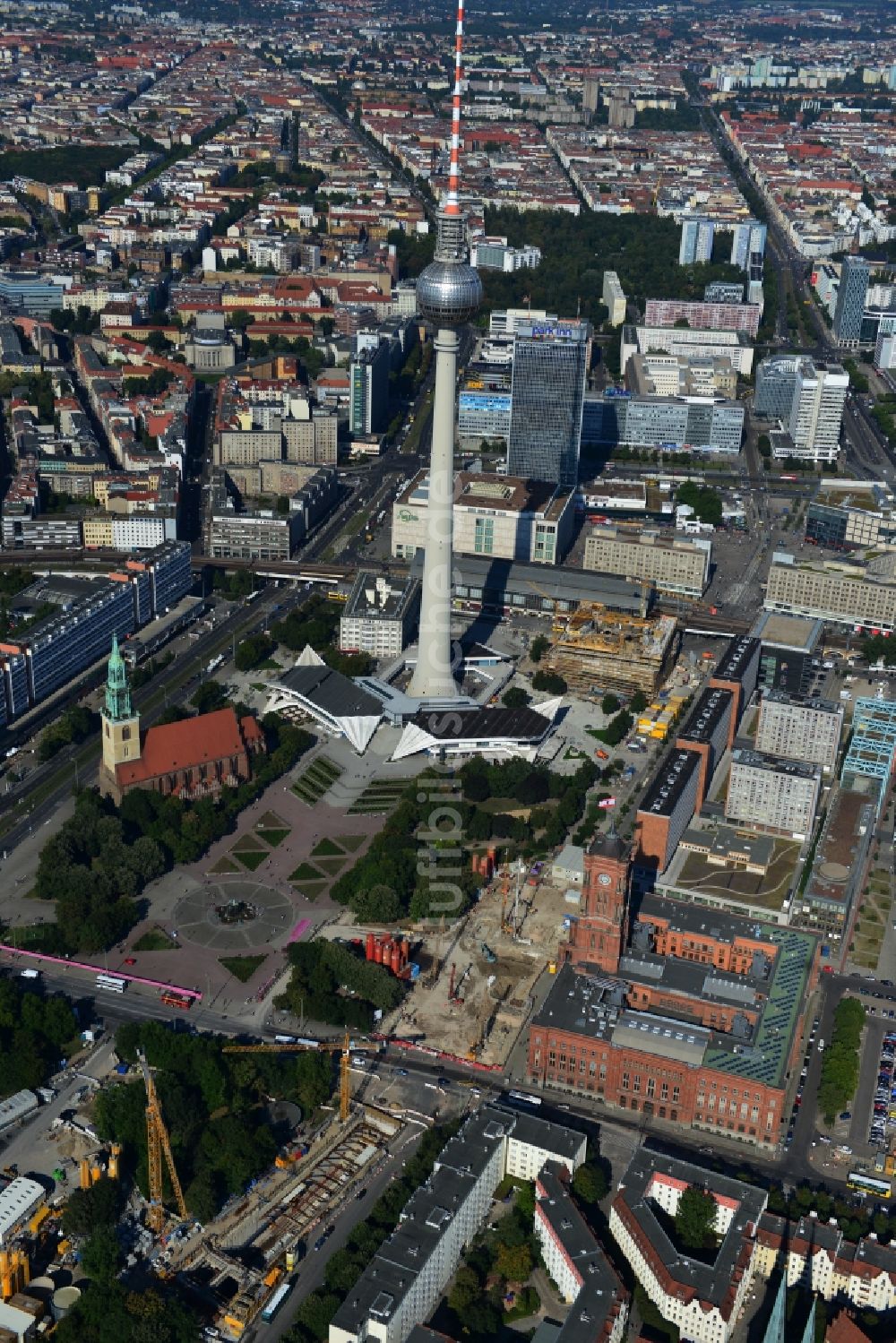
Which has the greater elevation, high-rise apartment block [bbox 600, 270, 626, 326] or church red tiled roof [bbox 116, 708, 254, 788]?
high-rise apartment block [bbox 600, 270, 626, 326]

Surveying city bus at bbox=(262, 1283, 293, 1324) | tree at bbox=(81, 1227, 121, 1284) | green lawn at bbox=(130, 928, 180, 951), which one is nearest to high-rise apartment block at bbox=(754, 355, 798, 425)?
green lawn at bbox=(130, 928, 180, 951)

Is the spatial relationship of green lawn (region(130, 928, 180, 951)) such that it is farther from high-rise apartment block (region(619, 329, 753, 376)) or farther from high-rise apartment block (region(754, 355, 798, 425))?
high-rise apartment block (region(619, 329, 753, 376))

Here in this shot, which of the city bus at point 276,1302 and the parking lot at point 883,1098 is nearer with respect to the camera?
the city bus at point 276,1302

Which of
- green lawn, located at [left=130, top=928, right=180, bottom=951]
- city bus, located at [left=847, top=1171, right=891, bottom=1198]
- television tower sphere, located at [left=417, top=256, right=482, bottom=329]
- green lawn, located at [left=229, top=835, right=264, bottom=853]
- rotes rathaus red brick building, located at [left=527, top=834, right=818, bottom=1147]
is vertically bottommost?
green lawn, located at [left=229, top=835, right=264, bottom=853]

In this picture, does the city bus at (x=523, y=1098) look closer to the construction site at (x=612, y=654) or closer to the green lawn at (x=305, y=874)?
the green lawn at (x=305, y=874)

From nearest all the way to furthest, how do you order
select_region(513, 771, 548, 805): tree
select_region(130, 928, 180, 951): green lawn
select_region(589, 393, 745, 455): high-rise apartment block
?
select_region(130, 928, 180, 951): green lawn
select_region(513, 771, 548, 805): tree
select_region(589, 393, 745, 455): high-rise apartment block

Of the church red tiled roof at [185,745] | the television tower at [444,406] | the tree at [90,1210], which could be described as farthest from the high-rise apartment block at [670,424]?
the tree at [90,1210]
